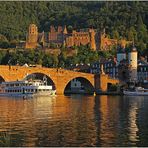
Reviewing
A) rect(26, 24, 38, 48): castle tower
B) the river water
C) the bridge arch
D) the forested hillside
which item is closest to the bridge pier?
the bridge arch

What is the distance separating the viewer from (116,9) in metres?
188

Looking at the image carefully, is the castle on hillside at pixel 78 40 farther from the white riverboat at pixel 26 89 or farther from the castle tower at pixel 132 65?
the white riverboat at pixel 26 89

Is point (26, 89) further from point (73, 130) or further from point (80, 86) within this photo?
point (73, 130)

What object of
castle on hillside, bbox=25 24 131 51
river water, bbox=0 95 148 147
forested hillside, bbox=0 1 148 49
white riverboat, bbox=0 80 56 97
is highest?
forested hillside, bbox=0 1 148 49

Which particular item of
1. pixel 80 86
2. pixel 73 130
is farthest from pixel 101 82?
pixel 73 130

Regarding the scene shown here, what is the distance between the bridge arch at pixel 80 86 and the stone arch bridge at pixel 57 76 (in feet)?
2.94

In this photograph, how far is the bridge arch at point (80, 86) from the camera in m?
108

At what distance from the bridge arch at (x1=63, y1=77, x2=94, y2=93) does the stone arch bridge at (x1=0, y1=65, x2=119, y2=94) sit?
90 cm

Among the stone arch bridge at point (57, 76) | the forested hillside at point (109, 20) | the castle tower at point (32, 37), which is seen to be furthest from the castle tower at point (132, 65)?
the castle tower at point (32, 37)

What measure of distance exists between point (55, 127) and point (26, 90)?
50.9 meters

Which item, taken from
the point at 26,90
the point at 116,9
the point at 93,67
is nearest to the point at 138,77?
the point at 93,67

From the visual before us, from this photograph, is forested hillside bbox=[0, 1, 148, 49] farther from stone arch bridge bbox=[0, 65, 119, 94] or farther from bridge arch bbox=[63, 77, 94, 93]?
stone arch bridge bbox=[0, 65, 119, 94]

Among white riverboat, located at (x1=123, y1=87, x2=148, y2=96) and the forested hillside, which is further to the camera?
the forested hillside

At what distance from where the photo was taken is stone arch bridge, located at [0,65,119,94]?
9175 centimetres
